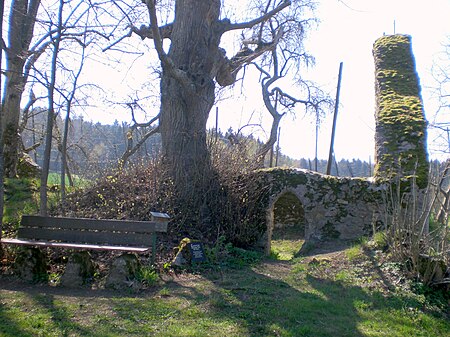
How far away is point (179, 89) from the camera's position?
1155cm

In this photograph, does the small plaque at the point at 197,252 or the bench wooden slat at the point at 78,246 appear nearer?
the bench wooden slat at the point at 78,246

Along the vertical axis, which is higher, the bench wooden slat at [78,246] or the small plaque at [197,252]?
the bench wooden slat at [78,246]

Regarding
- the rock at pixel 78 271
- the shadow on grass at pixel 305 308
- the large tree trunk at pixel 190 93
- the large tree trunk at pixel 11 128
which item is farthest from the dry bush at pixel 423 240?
the large tree trunk at pixel 11 128

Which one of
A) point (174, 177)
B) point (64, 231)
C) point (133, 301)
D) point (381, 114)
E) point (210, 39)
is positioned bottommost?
point (133, 301)

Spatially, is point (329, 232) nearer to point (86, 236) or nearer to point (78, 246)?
point (86, 236)

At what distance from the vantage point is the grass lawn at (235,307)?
533cm

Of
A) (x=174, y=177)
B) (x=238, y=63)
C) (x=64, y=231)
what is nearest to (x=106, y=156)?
(x=174, y=177)

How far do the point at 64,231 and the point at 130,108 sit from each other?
11020mm

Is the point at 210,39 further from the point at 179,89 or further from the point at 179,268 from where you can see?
Answer: the point at 179,268

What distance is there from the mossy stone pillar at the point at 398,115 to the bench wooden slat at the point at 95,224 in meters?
5.03

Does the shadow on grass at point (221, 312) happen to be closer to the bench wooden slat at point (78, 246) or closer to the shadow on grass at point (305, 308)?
the shadow on grass at point (305, 308)

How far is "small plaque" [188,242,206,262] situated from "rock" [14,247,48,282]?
247 cm

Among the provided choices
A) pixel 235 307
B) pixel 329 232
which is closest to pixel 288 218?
pixel 329 232

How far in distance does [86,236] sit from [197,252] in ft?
6.42
